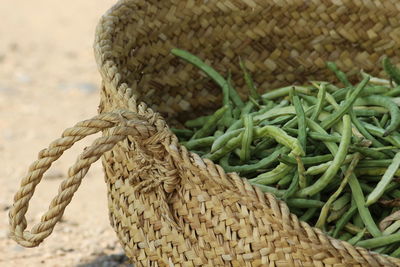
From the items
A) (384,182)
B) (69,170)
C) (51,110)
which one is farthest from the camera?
(51,110)

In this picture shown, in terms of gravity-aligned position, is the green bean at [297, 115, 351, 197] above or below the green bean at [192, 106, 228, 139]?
below

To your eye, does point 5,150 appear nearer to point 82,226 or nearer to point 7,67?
point 82,226

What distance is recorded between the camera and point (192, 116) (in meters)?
2.72

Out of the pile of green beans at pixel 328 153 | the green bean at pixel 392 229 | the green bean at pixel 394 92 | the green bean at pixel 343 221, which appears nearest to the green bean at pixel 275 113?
the pile of green beans at pixel 328 153

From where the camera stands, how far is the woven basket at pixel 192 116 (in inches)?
67.9

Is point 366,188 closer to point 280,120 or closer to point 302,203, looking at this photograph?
point 302,203

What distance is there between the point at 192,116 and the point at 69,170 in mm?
1017

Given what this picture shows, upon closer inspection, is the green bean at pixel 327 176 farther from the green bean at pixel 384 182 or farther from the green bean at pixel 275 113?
the green bean at pixel 275 113

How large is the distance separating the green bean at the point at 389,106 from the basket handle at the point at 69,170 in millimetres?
748

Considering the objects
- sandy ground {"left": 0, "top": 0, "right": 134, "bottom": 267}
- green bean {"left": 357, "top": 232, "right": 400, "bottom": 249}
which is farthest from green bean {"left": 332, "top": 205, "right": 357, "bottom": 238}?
sandy ground {"left": 0, "top": 0, "right": 134, "bottom": 267}

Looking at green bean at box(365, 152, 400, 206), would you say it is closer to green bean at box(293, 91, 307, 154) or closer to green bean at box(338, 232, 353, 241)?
green bean at box(338, 232, 353, 241)

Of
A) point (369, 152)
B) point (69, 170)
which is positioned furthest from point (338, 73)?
point (69, 170)

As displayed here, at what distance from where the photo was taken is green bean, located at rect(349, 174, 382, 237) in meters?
1.86

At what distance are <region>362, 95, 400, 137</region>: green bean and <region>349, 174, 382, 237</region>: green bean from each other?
0.21 meters
